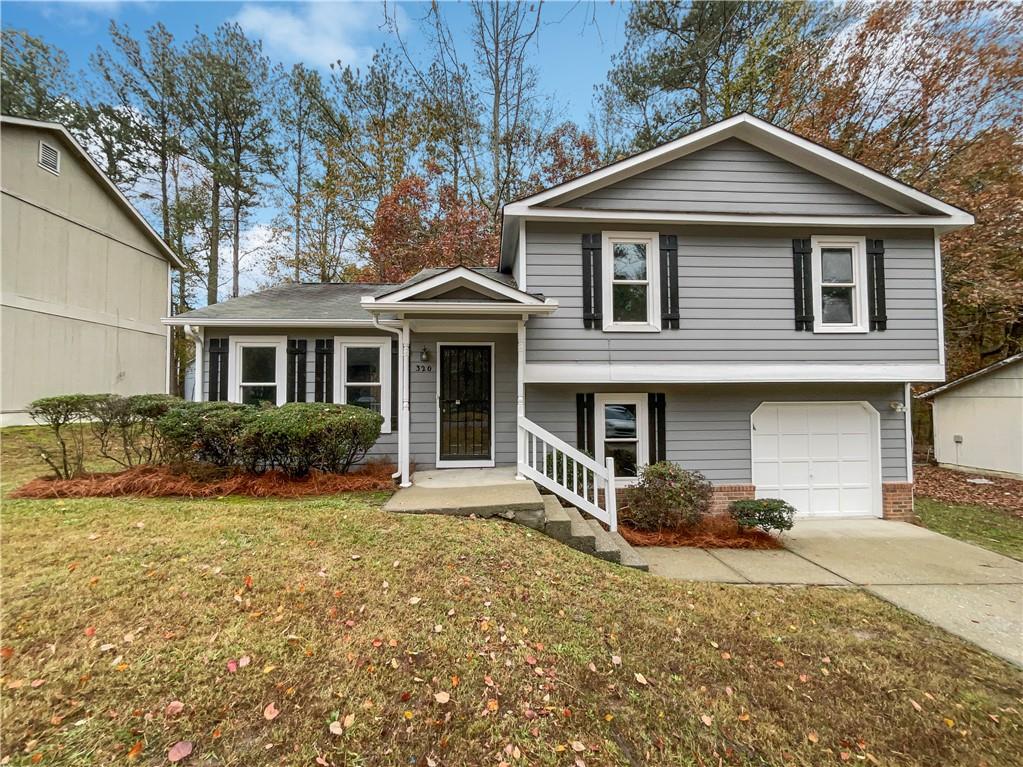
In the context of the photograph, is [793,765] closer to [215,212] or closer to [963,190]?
[963,190]

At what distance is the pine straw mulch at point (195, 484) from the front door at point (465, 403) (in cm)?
150

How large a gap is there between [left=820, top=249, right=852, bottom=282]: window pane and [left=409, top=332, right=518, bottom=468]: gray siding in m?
5.49

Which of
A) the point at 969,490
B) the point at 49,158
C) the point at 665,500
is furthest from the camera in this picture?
the point at 49,158

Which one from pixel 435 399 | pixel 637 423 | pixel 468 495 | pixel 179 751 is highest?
pixel 435 399

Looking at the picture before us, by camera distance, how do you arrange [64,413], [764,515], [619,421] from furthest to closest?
[619,421]
[764,515]
[64,413]

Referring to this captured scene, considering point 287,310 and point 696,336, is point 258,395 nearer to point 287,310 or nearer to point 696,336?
point 287,310

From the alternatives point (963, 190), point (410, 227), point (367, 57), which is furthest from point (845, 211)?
point (367, 57)

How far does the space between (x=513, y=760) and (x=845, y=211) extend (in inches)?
357

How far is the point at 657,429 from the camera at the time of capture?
7.22 metres

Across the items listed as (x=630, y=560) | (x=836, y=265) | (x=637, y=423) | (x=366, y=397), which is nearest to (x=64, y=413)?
(x=366, y=397)

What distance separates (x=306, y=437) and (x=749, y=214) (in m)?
7.72

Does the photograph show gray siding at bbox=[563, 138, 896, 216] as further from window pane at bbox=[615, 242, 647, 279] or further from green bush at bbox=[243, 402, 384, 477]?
green bush at bbox=[243, 402, 384, 477]

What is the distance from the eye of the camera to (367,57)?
1555 cm

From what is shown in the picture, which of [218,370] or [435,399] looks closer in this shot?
[435,399]
